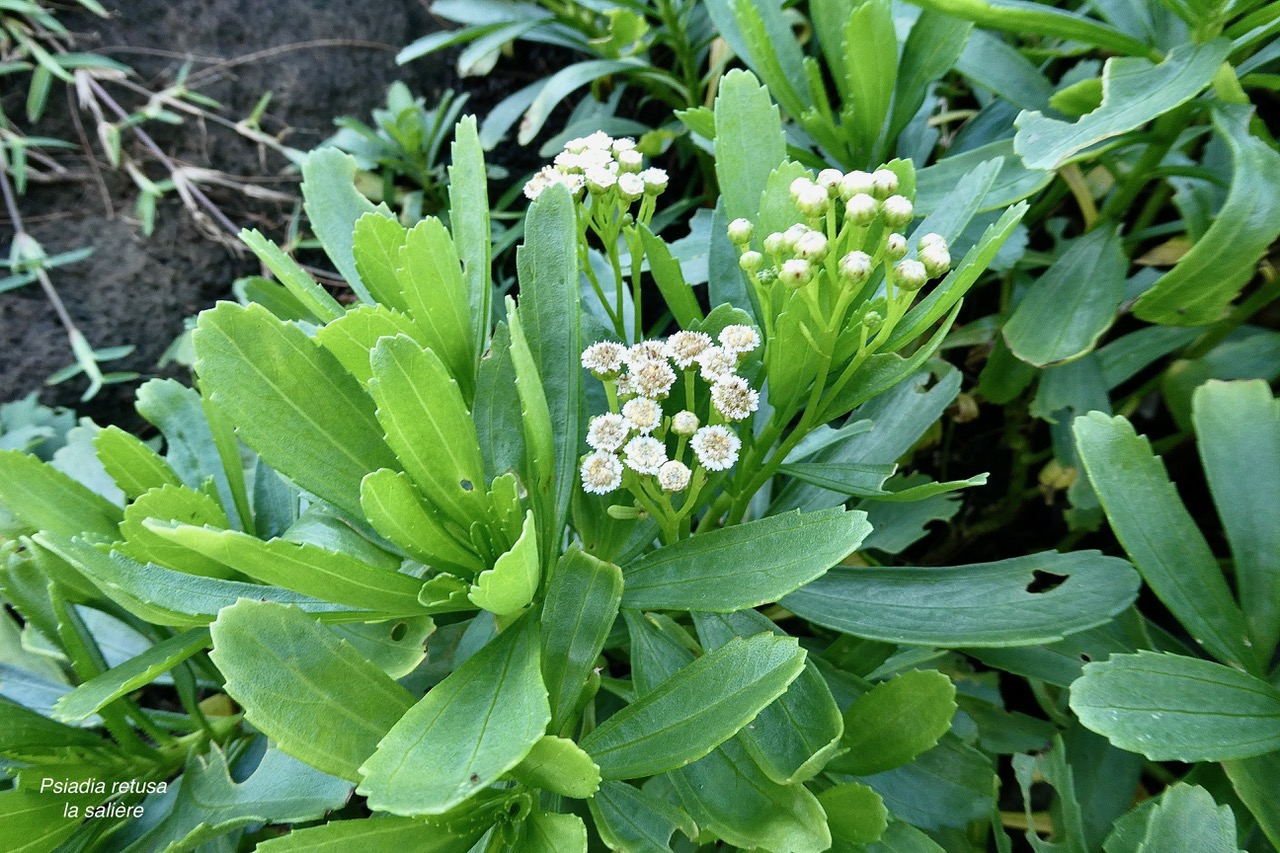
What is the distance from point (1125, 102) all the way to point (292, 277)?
0.84 metres

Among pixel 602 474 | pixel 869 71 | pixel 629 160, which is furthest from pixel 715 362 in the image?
pixel 869 71

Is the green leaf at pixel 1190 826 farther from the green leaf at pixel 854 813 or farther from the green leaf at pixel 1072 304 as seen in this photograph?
the green leaf at pixel 1072 304

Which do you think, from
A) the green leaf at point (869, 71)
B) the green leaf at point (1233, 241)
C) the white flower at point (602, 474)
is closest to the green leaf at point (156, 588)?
the white flower at point (602, 474)

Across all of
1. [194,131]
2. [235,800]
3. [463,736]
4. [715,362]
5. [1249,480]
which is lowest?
[1249,480]

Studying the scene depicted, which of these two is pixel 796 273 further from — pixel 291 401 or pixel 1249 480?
pixel 1249 480

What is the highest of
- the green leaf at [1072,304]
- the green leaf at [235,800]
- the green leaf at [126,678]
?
the green leaf at [126,678]

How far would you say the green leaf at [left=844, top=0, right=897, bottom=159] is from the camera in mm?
820

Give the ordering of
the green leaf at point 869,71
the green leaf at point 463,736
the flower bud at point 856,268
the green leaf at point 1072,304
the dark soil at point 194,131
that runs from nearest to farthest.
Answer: the green leaf at point 463,736
the flower bud at point 856,268
the green leaf at point 869,71
the green leaf at point 1072,304
the dark soil at point 194,131

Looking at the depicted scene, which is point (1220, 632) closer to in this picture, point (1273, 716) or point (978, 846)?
point (1273, 716)

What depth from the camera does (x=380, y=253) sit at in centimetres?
73

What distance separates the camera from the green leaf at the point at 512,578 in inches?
20.4

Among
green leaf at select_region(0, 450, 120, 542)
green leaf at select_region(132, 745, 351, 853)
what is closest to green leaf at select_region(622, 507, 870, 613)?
green leaf at select_region(132, 745, 351, 853)

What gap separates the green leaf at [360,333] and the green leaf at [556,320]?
11cm

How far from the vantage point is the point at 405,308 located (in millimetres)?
762
